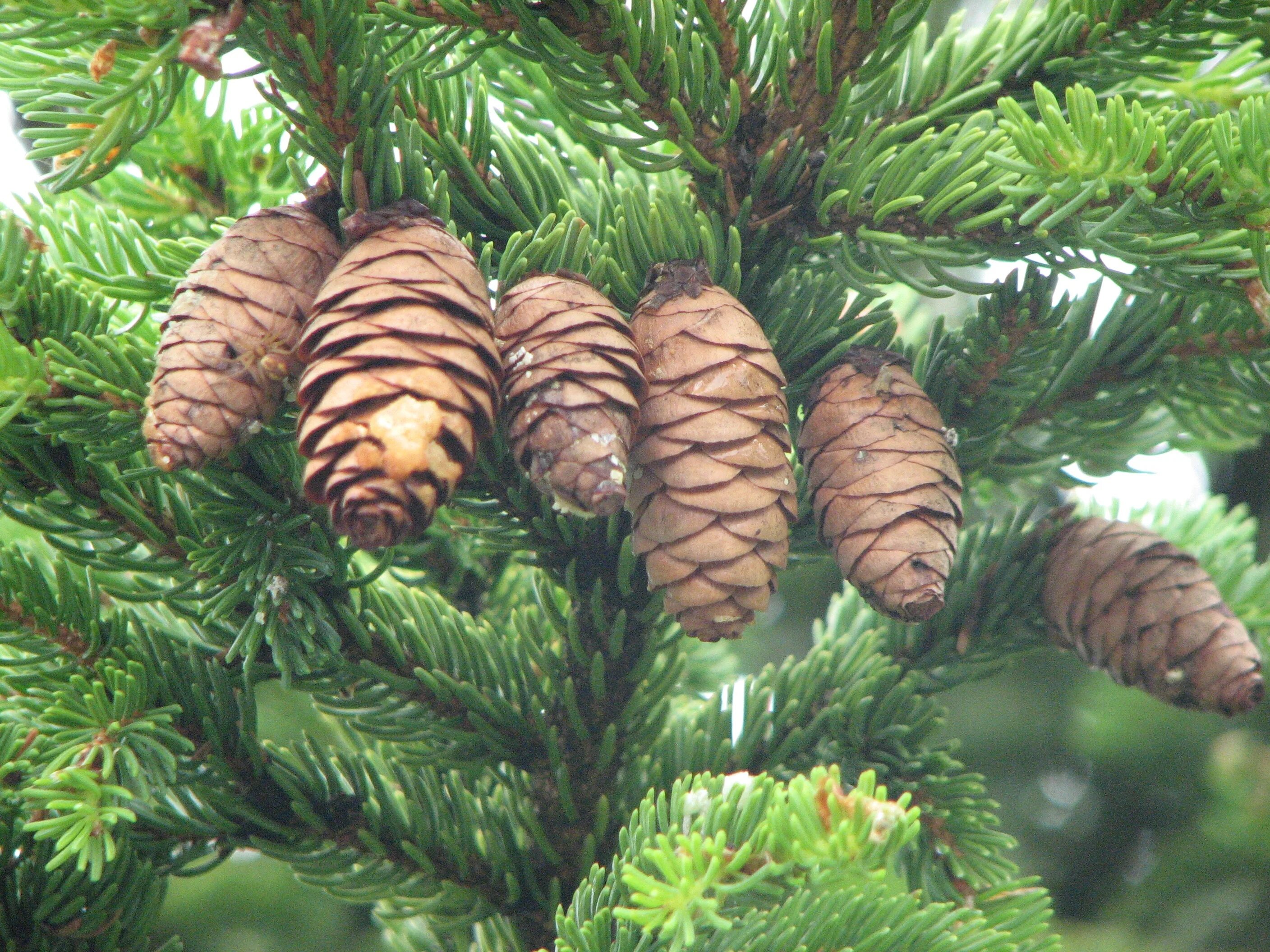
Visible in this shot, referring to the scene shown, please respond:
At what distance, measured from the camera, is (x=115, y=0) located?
1.96ft

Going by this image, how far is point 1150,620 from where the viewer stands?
1.01 metres

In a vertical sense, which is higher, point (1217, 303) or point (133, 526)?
point (1217, 303)

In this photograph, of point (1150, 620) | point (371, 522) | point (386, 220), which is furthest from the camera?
point (1150, 620)

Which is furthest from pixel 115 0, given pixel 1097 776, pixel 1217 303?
pixel 1097 776

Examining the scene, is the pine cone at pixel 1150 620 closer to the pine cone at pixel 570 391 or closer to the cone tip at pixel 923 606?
the cone tip at pixel 923 606

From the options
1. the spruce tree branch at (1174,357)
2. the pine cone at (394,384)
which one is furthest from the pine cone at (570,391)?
the spruce tree branch at (1174,357)

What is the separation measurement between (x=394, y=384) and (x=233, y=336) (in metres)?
0.14

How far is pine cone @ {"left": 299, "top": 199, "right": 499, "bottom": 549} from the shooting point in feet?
2.00

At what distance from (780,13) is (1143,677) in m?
0.71

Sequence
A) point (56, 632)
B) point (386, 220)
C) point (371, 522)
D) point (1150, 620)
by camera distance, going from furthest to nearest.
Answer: point (1150, 620), point (56, 632), point (386, 220), point (371, 522)

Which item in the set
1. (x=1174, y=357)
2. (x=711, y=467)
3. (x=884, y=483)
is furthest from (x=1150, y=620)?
(x=711, y=467)

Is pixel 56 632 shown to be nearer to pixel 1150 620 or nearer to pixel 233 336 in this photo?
pixel 233 336

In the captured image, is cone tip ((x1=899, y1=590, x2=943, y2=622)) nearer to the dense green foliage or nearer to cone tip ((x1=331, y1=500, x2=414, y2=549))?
the dense green foliage

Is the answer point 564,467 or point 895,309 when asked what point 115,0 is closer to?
point 564,467
